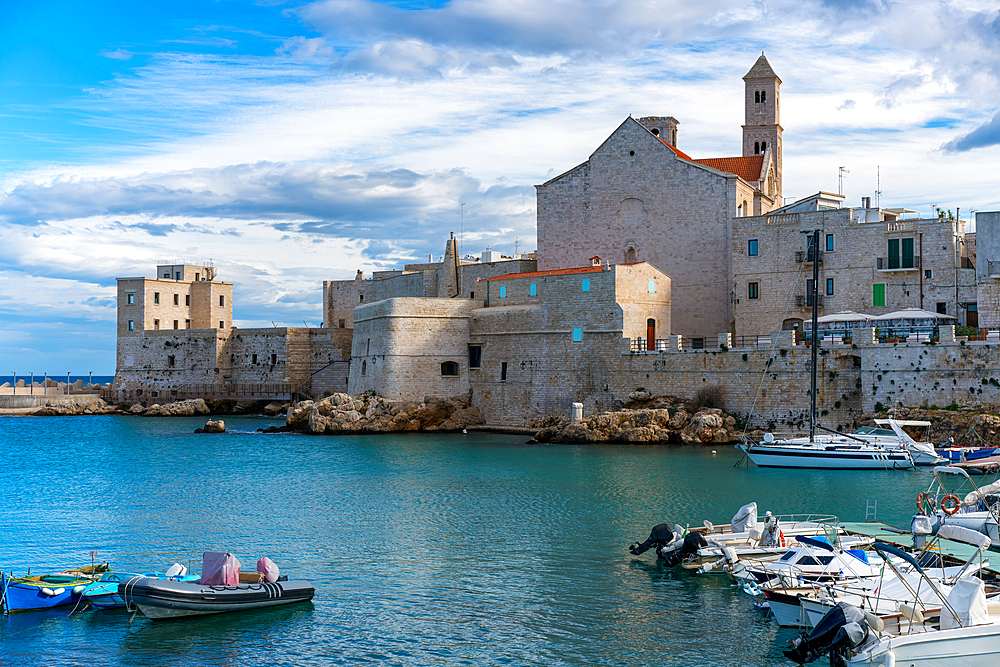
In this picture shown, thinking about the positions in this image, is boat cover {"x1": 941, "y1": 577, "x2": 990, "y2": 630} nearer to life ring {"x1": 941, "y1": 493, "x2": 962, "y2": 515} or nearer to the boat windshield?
life ring {"x1": 941, "y1": 493, "x2": 962, "y2": 515}

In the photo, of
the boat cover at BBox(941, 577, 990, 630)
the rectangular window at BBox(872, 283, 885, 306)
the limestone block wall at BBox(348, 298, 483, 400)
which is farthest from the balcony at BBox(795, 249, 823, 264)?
the boat cover at BBox(941, 577, 990, 630)

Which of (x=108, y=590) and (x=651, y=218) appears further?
(x=651, y=218)

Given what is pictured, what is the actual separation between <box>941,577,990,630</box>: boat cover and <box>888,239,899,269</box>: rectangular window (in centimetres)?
3144

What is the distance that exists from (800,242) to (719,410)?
32.8 ft

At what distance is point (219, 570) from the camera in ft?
52.4

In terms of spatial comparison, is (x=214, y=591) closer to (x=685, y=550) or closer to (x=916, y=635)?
(x=685, y=550)

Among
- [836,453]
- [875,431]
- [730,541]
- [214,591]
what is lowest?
[214,591]

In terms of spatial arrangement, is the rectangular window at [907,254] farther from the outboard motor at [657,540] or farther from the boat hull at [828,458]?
the outboard motor at [657,540]

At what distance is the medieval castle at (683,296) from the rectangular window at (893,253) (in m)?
0.04

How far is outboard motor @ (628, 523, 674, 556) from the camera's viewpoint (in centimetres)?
1895

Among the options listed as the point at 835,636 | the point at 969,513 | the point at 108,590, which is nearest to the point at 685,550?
the point at 835,636

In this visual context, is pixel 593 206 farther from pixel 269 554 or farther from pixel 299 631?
pixel 299 631

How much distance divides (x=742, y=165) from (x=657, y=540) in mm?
37004

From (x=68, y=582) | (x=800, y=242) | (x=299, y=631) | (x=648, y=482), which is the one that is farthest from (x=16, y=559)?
(x=800, y=242)
